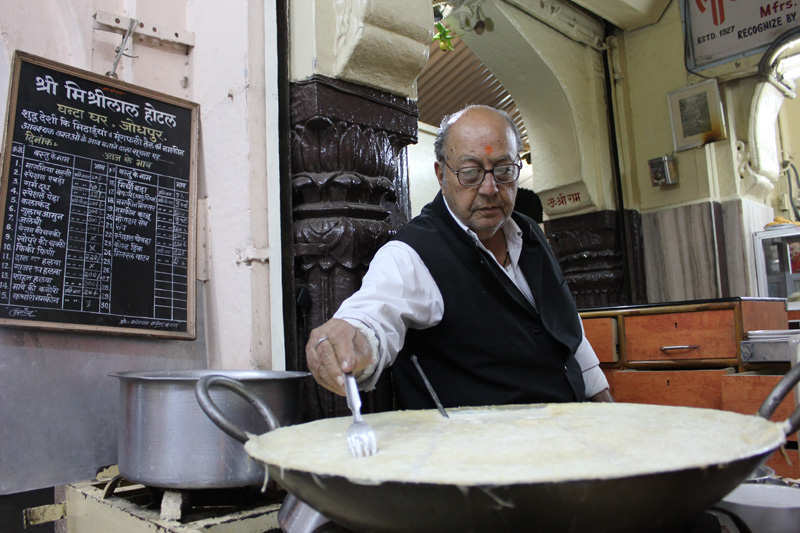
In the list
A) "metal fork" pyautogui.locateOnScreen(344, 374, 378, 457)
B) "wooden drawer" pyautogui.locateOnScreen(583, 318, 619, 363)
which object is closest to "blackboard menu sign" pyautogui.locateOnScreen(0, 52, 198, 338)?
"metal fork" pyautogui.locateOnScreen(344, 374, 378, 457)

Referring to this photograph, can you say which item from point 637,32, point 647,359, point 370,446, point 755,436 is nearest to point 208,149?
point 370,446

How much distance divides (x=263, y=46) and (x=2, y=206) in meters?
0.83

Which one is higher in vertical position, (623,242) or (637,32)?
(637,32)

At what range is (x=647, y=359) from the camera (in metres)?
2.91

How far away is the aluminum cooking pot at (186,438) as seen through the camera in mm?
1284

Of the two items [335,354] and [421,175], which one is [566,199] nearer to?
[421,175]

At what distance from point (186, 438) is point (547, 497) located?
3.11 feet

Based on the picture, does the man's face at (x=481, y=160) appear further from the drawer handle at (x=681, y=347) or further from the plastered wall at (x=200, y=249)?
the drawer handle at (x=681, y=347)

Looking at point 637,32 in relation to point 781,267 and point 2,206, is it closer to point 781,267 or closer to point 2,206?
point 781,267

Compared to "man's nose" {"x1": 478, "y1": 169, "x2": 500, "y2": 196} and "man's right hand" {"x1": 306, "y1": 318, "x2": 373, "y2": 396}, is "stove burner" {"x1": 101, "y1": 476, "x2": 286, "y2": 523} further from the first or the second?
"man's nose" {"x1": 478, "y1": 169, "x2": 500, "y2": 196}

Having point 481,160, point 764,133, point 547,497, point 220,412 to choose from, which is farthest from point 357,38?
point 764,133

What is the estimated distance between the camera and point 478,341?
1.52m

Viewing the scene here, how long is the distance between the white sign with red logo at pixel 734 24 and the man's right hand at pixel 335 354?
3478mm

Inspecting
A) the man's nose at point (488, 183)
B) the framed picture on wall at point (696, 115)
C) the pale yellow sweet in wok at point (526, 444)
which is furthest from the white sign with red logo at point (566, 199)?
the pale yellow sweet in wok at point (526, 444)
